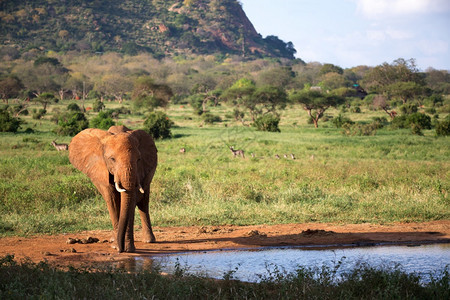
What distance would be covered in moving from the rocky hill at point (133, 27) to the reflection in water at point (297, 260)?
113270mm

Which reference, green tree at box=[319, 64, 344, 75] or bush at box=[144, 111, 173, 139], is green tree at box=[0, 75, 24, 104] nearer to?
bush at box=[144, 111, 173, 139]

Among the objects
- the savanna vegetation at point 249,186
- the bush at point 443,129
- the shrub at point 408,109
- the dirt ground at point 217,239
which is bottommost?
the dirt ground at point 217,239

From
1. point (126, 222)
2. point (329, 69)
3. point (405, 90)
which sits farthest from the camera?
point (329, 69)

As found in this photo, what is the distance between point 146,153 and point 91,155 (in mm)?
802

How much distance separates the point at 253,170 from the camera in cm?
1625

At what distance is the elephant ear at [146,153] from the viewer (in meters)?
8.06

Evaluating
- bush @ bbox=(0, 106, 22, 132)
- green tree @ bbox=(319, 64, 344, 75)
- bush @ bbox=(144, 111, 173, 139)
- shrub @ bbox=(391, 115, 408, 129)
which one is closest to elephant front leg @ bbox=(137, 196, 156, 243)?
bush @ bbox=(144, 111, 173, 139)

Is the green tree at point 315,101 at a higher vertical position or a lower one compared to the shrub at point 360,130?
higher

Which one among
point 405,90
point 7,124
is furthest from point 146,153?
point 405,90

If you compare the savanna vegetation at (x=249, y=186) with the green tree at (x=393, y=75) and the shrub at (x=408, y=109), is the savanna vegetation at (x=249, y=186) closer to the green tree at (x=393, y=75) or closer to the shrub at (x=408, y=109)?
the shrub at (x=408, y=109)

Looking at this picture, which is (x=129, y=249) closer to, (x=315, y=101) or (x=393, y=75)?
(x=315, y=101)

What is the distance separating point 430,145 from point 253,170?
1054 cm

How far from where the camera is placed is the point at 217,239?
8812 mm

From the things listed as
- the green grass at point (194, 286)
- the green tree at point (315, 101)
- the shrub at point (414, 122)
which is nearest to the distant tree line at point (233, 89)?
the green tree at point (315, 101)
